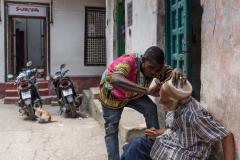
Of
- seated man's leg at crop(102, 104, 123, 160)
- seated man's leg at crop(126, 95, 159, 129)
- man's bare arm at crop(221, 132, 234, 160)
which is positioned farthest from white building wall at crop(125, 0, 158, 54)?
man's bare arm at crop(221, 132, 234, 160)

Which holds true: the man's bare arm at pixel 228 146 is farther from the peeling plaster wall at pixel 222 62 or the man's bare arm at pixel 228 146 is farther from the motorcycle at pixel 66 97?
the motorcycle at pixel 66 97

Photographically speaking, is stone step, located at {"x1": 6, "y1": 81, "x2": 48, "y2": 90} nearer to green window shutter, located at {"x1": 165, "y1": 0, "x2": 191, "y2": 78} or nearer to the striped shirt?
green window shutter, located at {"x1": 165, "y1": 0, "x2": 191, "y2": 78}

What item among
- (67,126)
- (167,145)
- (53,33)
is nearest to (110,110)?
(167,145)

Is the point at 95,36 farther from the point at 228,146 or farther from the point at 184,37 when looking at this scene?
the point at 228,146

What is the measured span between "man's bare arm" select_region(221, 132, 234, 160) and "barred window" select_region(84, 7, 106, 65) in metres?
7.81

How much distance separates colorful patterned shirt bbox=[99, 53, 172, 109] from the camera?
2549mm

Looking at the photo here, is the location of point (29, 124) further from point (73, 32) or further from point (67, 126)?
point (73, 32)

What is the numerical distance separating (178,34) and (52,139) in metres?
2.70

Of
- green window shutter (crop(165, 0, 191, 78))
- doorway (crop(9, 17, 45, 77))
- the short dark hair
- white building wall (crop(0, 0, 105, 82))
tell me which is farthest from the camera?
doorway (crop(9, 17, 45, 77))

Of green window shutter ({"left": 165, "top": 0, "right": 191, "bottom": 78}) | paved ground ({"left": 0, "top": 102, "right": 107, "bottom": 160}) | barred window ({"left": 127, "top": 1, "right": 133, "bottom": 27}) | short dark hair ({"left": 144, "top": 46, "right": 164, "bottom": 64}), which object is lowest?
paved ground ({"left": 0, "top": 102, "right": 107, "bottom": 160})

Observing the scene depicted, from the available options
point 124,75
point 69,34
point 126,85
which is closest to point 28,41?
point 69,34

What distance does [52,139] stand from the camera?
4.84 m

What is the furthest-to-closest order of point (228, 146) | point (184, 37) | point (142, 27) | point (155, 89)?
point (142, 27) → point (184, 37) → point (155, 89) → point (228, 146)

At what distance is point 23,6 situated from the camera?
8.90 m
